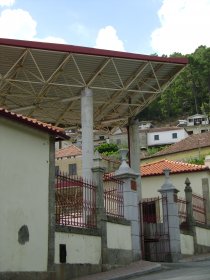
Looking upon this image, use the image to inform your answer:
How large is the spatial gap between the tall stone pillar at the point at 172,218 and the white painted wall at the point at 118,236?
373 cm

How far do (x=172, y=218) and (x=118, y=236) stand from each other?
4.68 metres

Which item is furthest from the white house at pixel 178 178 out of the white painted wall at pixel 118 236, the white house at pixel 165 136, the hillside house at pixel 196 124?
the hillside house at pixel 196 124

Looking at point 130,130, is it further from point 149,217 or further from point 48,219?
point 48,219

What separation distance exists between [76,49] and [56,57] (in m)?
1.01

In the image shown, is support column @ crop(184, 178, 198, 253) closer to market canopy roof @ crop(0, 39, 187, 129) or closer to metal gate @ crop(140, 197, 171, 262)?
metal gate @ crop(140, 197, 171, 262)

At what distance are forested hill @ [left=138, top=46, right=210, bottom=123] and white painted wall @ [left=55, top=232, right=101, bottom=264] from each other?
9054 centimetres

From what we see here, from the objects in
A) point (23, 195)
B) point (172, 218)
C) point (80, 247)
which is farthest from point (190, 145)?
point (23, 195)

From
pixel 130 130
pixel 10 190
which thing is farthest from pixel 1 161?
pixel 130 130

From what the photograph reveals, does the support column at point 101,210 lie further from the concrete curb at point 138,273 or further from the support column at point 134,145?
the support column at point 134,145

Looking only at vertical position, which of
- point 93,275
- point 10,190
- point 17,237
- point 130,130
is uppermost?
point 130,130

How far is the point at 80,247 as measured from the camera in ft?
46.1

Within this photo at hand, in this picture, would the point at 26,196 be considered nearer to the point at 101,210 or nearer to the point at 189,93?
the point at 101,210

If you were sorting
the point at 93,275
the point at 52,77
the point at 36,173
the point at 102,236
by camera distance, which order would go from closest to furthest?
the point at 36,173 → the point at 93,275 → the point at 102,236 → the point at 52,77

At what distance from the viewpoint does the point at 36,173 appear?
13.1 meters
